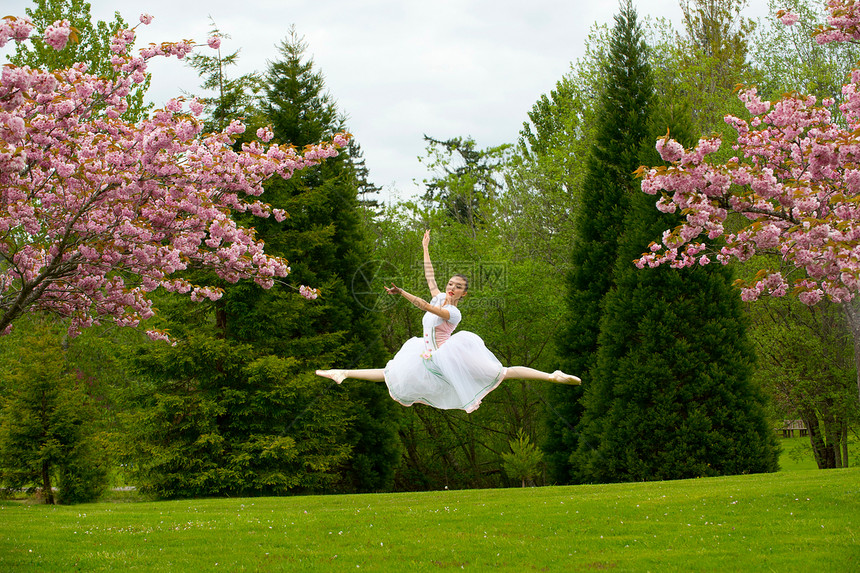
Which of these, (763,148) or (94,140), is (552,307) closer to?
(763,148)

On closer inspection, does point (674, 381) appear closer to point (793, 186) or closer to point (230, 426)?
point (793, 186)

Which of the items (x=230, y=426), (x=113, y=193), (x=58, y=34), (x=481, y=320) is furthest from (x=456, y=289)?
(x=481, y=320)

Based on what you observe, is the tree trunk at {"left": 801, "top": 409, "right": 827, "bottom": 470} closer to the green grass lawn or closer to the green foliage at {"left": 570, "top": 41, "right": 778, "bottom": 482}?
the green foliage at {"left": 570, "top": 41, "right": 778, "bottom": 482}

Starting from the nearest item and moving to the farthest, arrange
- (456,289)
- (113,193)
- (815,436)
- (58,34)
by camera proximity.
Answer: (58,34) → (113,193) → (456,289) → (815,436)

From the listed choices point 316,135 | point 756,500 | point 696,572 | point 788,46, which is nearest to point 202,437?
point 316,135

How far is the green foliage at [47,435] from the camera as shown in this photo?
1446cm

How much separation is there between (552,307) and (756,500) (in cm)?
1063

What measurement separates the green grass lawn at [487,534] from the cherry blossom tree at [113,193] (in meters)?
2.27

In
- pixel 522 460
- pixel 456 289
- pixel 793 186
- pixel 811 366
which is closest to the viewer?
pixel 793 186

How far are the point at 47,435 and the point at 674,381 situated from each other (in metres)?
11.4

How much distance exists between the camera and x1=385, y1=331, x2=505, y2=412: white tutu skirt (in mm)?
8117

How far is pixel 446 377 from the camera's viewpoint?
26.7 ft

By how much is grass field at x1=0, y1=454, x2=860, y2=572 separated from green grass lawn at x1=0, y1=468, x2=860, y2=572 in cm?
2

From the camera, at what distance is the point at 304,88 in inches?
774
